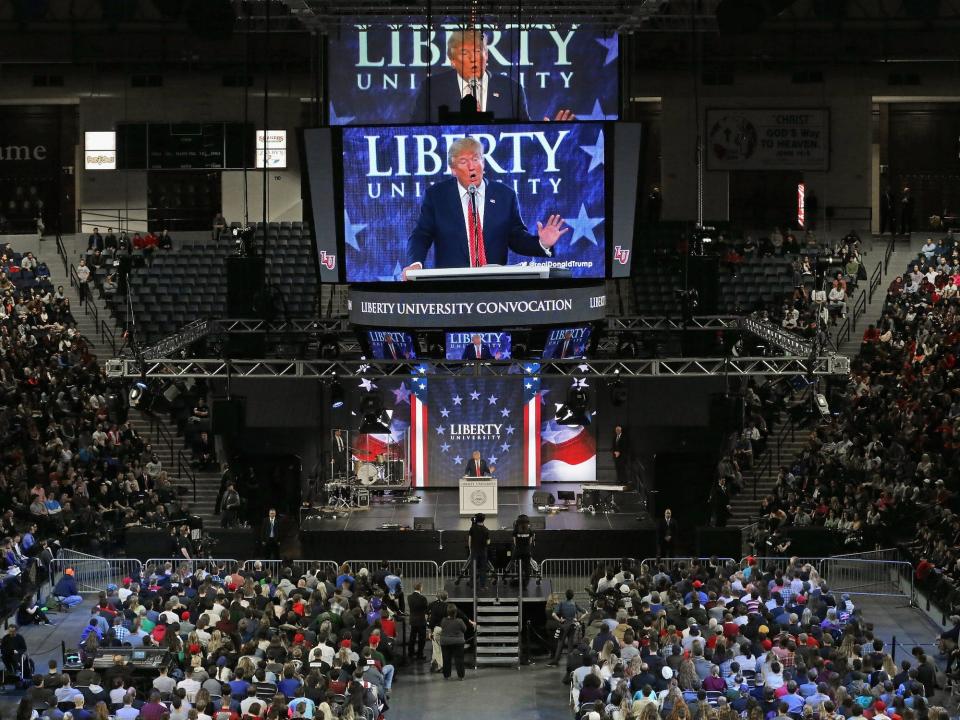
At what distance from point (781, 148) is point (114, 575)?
76.3ft

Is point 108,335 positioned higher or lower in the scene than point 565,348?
lower

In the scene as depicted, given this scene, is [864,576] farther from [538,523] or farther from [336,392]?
[336,392]

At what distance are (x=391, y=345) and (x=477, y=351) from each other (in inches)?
59.6

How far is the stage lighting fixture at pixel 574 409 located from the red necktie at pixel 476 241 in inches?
187

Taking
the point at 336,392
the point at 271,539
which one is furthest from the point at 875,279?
the point at 271,539

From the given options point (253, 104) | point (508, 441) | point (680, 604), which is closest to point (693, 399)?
point (508, 441)

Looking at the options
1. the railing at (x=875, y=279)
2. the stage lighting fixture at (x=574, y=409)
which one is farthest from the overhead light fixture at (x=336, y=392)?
the railing at (x=875, y=279)

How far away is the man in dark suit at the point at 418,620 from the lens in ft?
89.6

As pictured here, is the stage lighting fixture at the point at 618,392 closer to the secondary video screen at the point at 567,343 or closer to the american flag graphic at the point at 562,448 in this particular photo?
the secondary video screen at the point at 567,343

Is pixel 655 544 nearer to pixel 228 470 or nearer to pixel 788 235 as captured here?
pixel 228 470

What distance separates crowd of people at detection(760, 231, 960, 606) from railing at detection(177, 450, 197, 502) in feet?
38.6

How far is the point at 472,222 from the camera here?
29.5 meters

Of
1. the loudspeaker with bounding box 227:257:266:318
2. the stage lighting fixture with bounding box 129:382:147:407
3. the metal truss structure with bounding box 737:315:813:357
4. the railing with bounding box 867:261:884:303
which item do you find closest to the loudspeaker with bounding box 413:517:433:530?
the loudspeaker with bounding box 227:257:266:318

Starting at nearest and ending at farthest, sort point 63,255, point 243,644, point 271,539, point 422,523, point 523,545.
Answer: point 243,644, point 523,545, point 271,539, point 422,523, point 63,255
